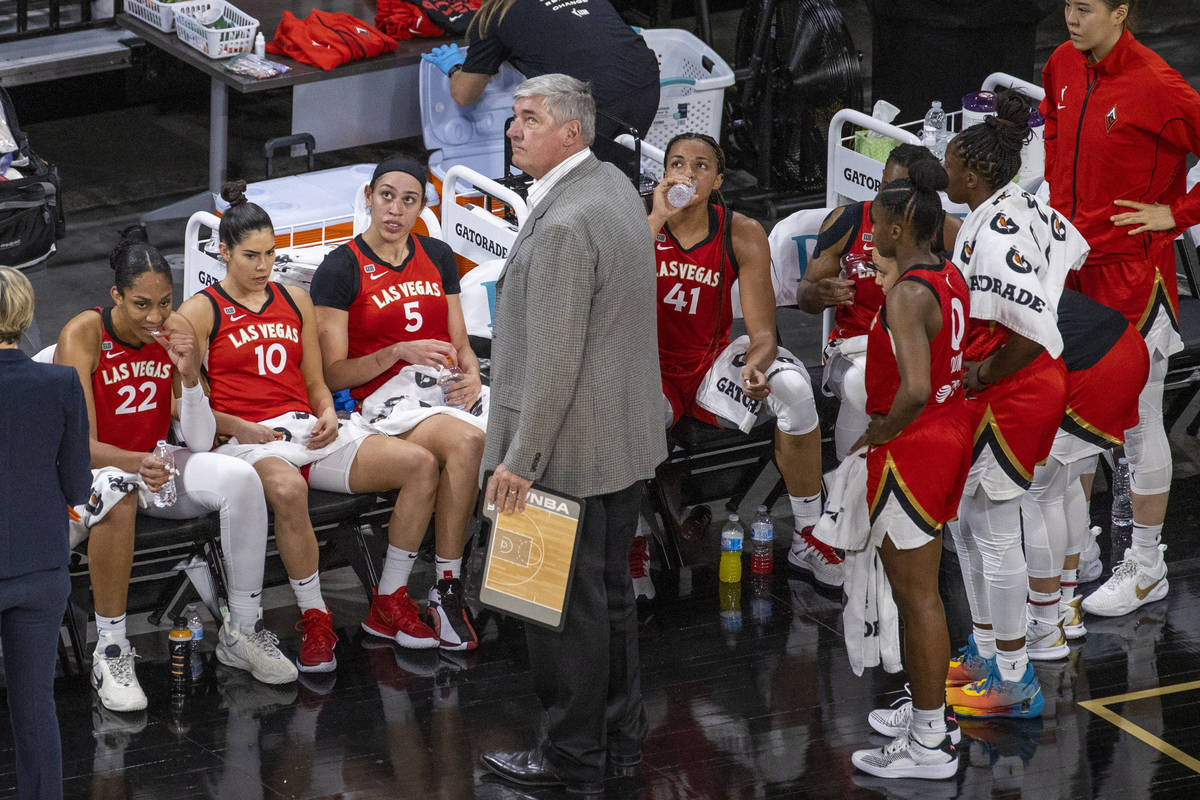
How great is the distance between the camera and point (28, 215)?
644 centimetres

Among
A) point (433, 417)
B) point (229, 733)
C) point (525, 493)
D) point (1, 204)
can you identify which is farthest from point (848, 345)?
point (1, 204)

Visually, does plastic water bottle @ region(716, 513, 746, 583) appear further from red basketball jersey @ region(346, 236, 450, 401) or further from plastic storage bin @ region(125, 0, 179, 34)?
plastic storage bin @ region(125, 0, 179, 34)

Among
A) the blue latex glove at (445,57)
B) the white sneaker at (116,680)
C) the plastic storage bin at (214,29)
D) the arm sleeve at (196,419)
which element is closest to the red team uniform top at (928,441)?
the arm sleeve at (196,419)

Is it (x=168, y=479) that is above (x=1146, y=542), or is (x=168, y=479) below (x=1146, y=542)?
above

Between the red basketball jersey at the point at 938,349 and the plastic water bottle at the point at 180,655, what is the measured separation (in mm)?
2064

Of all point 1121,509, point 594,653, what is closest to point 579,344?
point 594,653

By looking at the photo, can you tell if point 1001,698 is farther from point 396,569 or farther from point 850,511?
point 396,569

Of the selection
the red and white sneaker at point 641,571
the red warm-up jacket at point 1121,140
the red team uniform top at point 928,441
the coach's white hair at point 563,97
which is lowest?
the red and white sneaker at point 641,571

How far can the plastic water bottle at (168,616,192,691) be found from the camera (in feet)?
15.9

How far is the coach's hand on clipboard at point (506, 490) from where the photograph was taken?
409cm

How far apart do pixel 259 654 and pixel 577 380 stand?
1490mm

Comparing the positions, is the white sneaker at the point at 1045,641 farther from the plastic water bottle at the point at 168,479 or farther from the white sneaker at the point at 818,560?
the plastic water bottle at the point at 168,479

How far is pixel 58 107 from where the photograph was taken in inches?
389

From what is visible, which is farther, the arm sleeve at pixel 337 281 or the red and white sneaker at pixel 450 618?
the arm sleeve at pixel 337 281
